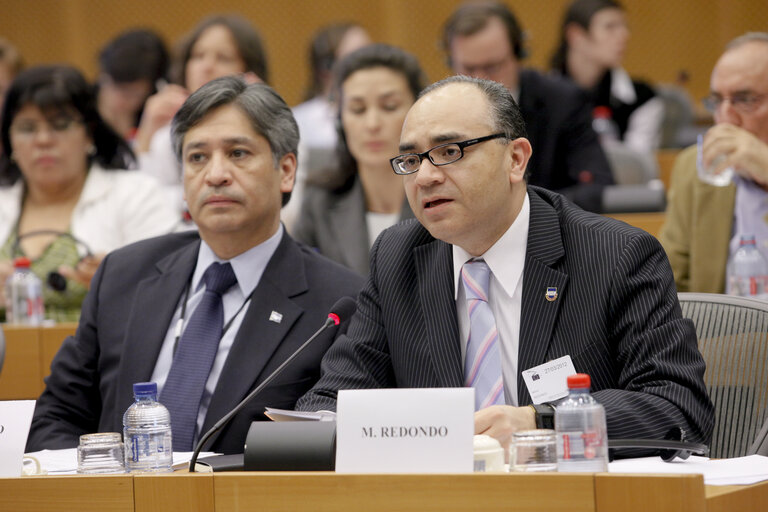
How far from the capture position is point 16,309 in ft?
12.4

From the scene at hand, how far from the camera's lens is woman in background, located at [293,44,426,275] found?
3934 millimetres

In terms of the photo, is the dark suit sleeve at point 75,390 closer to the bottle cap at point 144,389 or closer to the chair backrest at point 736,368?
the bottle cap at point 144,389

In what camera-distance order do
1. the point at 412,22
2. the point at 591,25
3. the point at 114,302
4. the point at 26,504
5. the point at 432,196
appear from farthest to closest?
the point at 412,22 → the point at 591,25 → the point at 114,302 → the point at 432,196 → the point at 26,504

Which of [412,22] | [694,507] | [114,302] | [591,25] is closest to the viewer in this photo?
[694,507]

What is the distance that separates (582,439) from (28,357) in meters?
2.20

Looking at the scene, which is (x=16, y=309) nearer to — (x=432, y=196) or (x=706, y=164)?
(x=432, y=196)

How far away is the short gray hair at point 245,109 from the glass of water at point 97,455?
1.11 metres

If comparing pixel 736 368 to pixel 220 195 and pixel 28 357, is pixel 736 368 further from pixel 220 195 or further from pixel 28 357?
pixel 28 357

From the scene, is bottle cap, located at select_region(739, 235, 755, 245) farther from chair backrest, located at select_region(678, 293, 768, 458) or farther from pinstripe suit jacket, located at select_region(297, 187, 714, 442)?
pinstripe suit jacket, located at select_region(297, 187, 714, 442)

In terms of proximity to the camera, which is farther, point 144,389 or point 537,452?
point 144,389

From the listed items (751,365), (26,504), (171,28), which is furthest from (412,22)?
(26,504)

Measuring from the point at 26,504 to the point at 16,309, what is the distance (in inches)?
84.3

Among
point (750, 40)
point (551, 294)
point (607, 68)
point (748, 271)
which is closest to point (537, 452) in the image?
→ point (551, 294)

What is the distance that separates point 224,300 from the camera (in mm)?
2791
